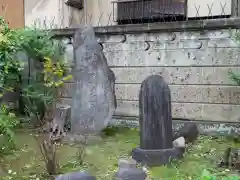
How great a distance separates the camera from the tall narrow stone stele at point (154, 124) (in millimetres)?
5027

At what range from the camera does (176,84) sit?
7113mm

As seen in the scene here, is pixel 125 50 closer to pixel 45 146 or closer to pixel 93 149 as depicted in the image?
pixel 93 149

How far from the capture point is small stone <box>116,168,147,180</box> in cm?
420

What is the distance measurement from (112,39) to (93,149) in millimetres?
2777

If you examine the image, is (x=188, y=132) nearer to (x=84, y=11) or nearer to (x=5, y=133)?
(x=5, y=133)

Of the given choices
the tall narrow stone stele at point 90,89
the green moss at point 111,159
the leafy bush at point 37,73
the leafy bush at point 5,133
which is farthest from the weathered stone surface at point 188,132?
the leafy bush at point 5,133

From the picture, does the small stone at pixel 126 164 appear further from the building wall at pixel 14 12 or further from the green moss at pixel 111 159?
the building wall at pixel 14 12

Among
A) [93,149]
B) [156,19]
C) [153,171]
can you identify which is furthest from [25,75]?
[153,171]

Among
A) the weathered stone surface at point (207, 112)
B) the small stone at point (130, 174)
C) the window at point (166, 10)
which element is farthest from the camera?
the window at point (166, 10)

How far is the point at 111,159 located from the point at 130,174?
3.97 ft

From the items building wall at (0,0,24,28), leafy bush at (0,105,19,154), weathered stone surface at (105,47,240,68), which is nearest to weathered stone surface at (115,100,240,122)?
weathered stone surface at (105,47,240,68)

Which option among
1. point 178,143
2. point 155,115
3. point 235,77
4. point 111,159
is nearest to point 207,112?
point 235,77

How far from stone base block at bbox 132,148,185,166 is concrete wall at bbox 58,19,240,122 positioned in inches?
82.1

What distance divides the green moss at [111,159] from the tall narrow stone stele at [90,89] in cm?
48
